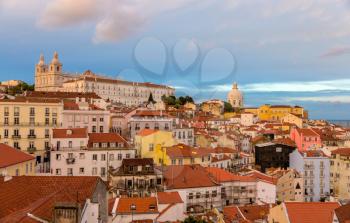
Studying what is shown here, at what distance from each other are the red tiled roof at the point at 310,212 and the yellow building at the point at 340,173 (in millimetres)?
27737

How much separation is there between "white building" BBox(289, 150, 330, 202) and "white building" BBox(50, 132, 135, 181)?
20.0 m

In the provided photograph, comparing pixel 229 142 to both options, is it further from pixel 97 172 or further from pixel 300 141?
pixel 97 172

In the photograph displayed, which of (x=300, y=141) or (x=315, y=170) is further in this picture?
(x=300, y=141)

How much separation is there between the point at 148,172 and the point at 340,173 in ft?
88.8

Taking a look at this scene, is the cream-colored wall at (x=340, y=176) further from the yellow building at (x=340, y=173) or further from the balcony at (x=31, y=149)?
the balcony at (x=31, y=149)

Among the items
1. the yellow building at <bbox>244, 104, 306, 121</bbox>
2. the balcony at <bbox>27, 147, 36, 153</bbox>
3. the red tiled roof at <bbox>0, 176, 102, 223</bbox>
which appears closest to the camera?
the red tiled roof at <bbox>0, 176, 102, 223</bbox>

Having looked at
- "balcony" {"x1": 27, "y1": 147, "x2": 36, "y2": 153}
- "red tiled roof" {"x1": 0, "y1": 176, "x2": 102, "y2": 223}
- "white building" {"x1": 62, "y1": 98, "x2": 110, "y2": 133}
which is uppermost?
"white building" {"x1": 62, "y1": 98, "x2": 110, "y2": 133}

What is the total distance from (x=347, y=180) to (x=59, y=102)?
33.2 meters

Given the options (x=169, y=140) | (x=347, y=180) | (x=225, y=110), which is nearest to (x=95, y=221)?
(x=169, y=140)

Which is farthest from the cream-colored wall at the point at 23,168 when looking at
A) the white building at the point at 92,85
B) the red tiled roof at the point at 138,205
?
the white building at the point at 92,85

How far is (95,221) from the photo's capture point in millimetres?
15859

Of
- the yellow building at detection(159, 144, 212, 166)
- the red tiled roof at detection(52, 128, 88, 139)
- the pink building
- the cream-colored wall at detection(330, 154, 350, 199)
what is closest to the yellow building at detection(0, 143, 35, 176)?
the red tiled roof at detection(52, 128, 88, 139)

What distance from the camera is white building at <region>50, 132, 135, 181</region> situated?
1539 inches

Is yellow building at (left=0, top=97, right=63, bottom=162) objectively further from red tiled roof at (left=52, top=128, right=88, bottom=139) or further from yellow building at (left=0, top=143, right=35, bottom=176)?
yellow building at (left=0, top=143, right=35, bottom=176)
